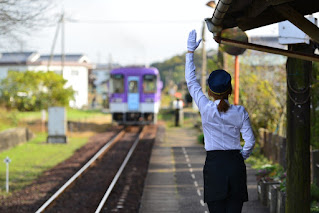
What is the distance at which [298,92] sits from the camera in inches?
239

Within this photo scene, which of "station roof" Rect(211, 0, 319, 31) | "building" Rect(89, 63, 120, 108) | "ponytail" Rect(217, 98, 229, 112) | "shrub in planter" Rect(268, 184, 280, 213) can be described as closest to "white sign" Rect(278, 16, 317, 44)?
"station roof" Rect(211, 0, 319, 31)

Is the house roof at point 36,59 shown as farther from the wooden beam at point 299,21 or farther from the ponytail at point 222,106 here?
the ponytail at point 222,106

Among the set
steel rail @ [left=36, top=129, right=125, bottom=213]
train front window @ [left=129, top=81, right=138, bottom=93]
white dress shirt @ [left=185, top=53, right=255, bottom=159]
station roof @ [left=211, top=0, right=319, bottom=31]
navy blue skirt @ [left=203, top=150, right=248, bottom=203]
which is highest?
station roof @ [left=211, top=0, right=319, bottom=31]

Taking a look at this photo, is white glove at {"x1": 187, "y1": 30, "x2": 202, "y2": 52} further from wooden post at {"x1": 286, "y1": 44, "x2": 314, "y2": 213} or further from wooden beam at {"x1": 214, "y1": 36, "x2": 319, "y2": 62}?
wooden post at {"x1": 286, "y1": 44, "x2": 314, "y2": 213}

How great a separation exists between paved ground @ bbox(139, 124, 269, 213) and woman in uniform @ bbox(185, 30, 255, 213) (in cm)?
433

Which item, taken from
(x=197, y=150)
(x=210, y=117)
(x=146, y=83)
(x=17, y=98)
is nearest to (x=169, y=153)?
(x=197, y=150)

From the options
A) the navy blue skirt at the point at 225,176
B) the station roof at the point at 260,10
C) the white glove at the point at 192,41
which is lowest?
the navy blue skirt at the point at 225,176

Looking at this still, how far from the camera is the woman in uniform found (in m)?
3.65

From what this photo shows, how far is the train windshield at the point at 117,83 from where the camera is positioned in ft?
87.7

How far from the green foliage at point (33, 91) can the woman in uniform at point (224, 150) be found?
103 ft

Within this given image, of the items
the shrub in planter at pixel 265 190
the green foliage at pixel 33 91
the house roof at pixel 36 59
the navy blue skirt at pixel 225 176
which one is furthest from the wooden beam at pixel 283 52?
the house roof at pixel 36 59

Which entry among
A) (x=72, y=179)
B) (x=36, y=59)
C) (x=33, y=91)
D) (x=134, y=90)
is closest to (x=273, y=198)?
(x=72, y=179)

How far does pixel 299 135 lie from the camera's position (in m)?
5.96

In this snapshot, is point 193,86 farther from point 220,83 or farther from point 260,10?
point 260,10
